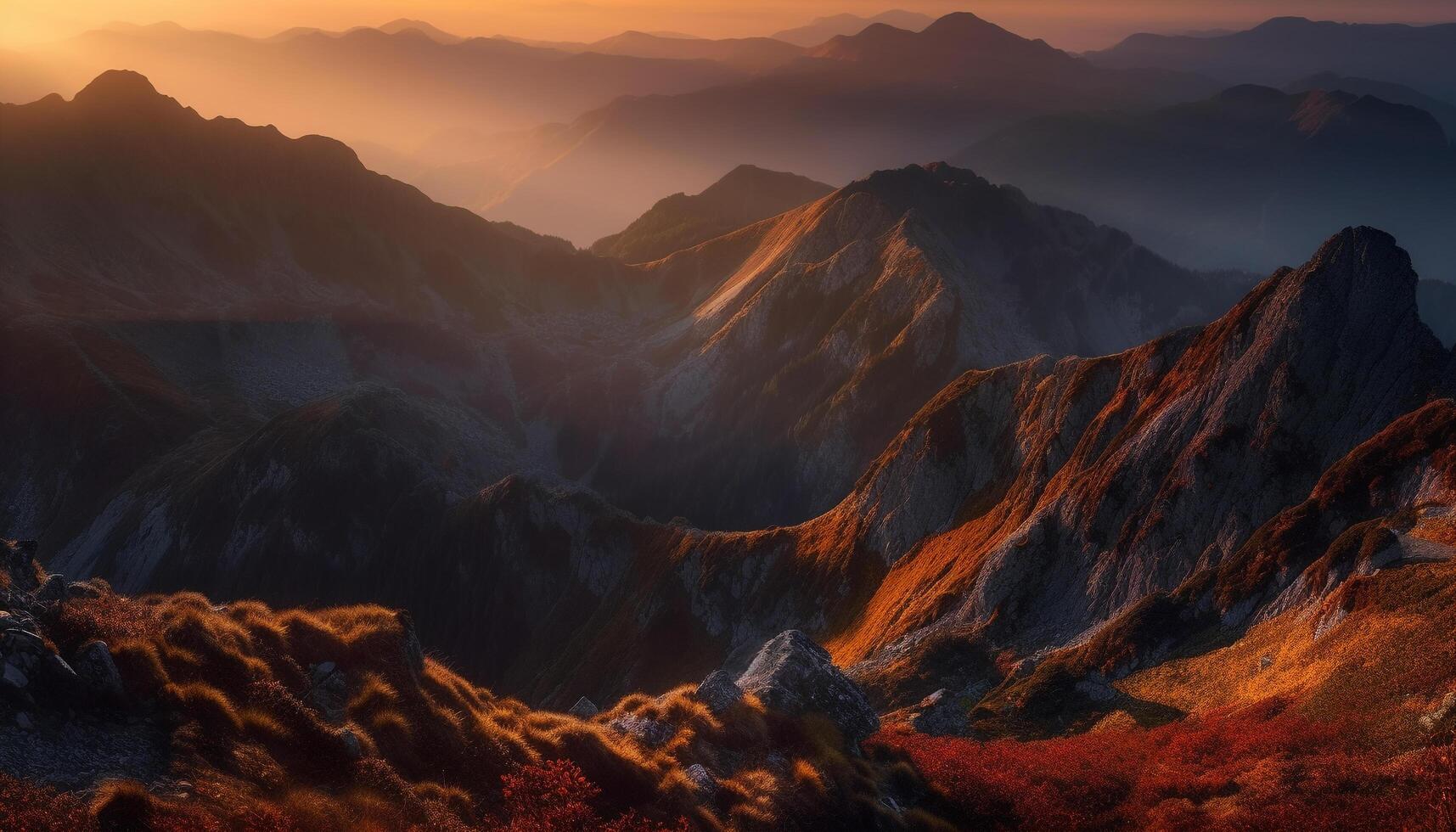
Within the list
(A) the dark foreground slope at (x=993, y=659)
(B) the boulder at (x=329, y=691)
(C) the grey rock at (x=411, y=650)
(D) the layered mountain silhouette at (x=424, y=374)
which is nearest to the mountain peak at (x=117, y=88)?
(D) the layered mountain silhouette at (x=424, y=374)

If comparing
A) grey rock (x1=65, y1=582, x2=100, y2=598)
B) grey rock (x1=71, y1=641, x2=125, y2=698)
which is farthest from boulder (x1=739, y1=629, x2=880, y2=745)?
grey rock (x1=65, y1=582, x2=100, y2=598)

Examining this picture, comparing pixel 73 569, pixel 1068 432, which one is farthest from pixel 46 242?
pixel 1068 432

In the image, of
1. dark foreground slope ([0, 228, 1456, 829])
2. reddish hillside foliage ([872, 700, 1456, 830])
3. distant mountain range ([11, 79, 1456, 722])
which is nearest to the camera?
dark foreground slope ([0, 228, 1456, 829])

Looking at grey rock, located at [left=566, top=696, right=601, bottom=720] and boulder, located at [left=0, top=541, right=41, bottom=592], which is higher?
boulder, located at [left=0, top=541, right=41, bottom=592]

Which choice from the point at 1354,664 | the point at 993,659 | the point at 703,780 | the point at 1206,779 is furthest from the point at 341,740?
the point at 993,659

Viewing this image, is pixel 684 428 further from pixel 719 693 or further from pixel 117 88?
pixel 117 88

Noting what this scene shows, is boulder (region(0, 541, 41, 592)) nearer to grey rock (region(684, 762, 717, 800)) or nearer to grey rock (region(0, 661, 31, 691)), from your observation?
A: grey rock (region(0, 661, 31, 691))

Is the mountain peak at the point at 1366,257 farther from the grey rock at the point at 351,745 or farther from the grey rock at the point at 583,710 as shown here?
the grey rock at the point at 351,745
